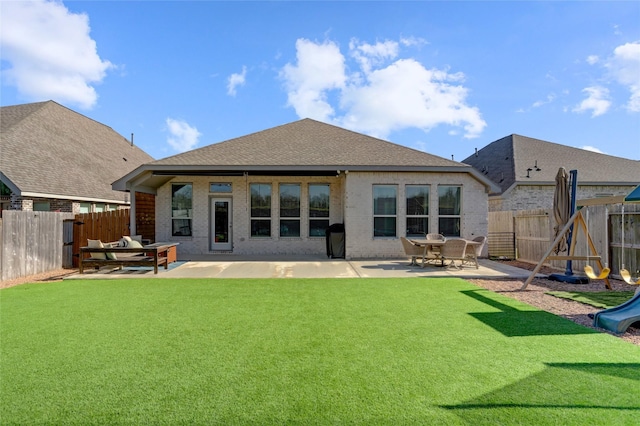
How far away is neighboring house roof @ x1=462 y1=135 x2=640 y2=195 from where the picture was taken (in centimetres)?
1997

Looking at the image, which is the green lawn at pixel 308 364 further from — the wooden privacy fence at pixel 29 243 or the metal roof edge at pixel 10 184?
the metal roof edge at pixel 10 184

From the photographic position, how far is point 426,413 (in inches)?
112

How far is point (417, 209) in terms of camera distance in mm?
13492

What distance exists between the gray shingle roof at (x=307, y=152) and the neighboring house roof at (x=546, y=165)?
9.44m

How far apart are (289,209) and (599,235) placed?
10.5 m

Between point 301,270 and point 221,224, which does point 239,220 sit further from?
point 301,270

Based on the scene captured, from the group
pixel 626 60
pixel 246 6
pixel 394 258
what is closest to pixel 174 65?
pixel 246 6

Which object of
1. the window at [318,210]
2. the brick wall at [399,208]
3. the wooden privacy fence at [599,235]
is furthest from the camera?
the window at [318,210]

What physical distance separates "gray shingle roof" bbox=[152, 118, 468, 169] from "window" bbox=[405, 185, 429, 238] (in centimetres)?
105

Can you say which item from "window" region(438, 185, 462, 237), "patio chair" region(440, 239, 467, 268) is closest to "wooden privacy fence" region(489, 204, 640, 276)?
"window" region(438, 185, 462, 237)

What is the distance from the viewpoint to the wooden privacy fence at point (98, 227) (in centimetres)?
1152

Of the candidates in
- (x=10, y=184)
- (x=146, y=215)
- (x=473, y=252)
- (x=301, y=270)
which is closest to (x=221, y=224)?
(x=146, y=215)

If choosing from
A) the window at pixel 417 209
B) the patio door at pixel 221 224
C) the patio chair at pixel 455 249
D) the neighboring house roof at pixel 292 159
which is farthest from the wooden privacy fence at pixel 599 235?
the patio door at pixel 221 224

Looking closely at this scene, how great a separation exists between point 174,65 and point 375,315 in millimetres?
13836
